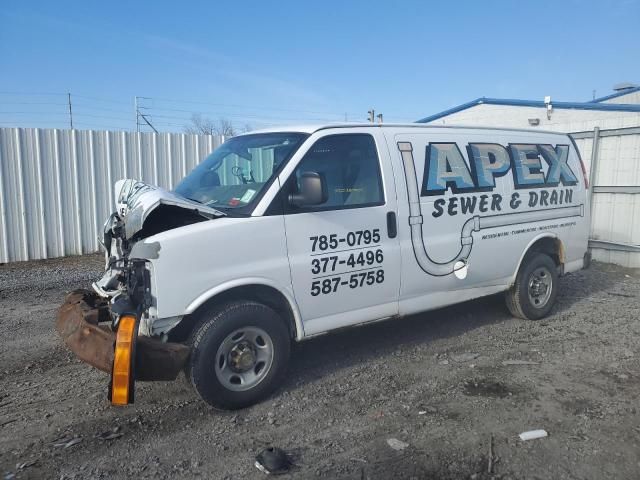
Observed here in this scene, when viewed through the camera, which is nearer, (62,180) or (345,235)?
(345,235)

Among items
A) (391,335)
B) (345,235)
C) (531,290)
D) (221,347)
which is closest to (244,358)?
(221,347)

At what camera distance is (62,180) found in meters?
10.0

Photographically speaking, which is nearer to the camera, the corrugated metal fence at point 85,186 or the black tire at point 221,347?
the black tire at point 221,347

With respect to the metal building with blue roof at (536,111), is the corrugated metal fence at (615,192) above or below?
below

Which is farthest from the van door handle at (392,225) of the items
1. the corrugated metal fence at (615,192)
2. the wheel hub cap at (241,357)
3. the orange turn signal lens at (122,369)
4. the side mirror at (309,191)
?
the corrugated metal fence at (615,192)

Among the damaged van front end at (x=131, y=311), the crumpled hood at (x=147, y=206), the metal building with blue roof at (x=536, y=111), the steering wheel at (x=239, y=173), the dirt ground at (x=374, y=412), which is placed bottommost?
the dirt ground at (x=374, y=412)

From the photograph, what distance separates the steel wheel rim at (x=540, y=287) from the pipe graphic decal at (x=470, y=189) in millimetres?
659

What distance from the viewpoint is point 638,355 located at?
527cm

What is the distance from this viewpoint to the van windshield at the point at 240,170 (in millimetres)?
4312

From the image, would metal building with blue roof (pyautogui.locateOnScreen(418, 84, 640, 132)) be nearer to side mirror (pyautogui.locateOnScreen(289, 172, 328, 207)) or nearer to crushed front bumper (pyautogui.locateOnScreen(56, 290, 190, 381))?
side mirror (pyautogui.locateOnScreen(289, 172, 328, 207))

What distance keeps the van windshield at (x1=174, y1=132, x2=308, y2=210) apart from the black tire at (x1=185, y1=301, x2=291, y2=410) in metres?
0.85

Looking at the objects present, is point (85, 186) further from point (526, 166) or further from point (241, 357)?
point (526, 166)

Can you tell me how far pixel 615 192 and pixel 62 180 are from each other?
10.3 meters

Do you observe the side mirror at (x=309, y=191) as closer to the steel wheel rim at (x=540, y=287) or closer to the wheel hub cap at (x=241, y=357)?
the wheel hub cap at (x=241, y=357)
